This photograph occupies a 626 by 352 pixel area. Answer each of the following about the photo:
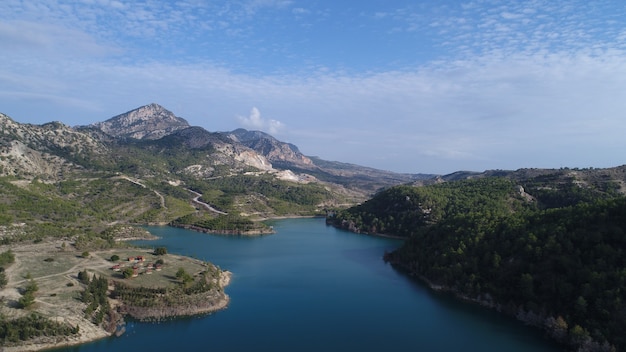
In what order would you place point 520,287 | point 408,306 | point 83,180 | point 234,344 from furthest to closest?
point 83,180 → point 408,306 → point 520,287 → point 234,344

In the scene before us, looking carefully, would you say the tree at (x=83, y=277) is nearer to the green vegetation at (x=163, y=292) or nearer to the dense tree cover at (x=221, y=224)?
the green vegetation at (x=163, y=292)

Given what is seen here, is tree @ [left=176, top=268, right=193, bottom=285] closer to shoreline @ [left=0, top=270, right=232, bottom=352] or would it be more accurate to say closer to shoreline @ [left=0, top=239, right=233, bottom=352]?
shoreline @ [left=0, top=239, right=233, bottom=352]

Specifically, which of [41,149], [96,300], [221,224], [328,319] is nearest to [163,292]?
[96,300]

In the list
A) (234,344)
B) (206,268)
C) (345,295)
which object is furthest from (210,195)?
(234,344)

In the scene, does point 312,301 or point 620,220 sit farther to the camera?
point 312,301

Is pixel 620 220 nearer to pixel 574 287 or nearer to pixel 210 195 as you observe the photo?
pixel 574 287

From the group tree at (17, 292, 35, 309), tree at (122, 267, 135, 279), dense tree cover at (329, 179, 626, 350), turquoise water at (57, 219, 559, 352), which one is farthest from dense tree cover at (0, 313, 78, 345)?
dense tree cover at (329, 179, 626, 350)

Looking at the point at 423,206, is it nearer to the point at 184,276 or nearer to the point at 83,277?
the point at 184,276
